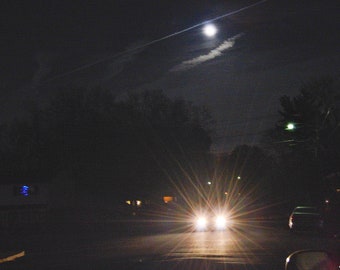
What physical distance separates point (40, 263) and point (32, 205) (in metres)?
37.0

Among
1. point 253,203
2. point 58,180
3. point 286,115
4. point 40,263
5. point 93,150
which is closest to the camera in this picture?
point 40,263

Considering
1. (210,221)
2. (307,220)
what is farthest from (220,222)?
(307,220)

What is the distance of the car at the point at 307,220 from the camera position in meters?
30.7

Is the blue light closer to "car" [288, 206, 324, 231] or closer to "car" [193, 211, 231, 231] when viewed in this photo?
"car" [193, 211, 231, 231]

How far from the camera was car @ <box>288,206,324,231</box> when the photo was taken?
30.7 m

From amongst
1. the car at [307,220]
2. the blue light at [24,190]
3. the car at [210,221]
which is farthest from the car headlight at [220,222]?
the blue light at [24,190]

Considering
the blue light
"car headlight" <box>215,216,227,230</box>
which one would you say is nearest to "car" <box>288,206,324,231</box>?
"car headlight" <box>215,216,227,230</box>

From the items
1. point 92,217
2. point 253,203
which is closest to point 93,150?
point 92,217

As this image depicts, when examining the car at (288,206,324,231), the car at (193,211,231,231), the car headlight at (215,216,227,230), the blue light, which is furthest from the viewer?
the blue light

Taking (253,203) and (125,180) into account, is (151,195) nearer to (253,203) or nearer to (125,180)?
(125,180)

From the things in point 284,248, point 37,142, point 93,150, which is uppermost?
point 37,142

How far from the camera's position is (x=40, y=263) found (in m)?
18.5

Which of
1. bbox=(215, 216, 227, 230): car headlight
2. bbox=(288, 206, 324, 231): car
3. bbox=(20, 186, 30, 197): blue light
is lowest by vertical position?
bbox=(288, 206, 324, 231): car

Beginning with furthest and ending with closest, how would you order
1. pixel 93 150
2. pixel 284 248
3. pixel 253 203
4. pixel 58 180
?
pixel 253 203 < pixel 93 150 < pixel 58 180 < pixel 284 248
